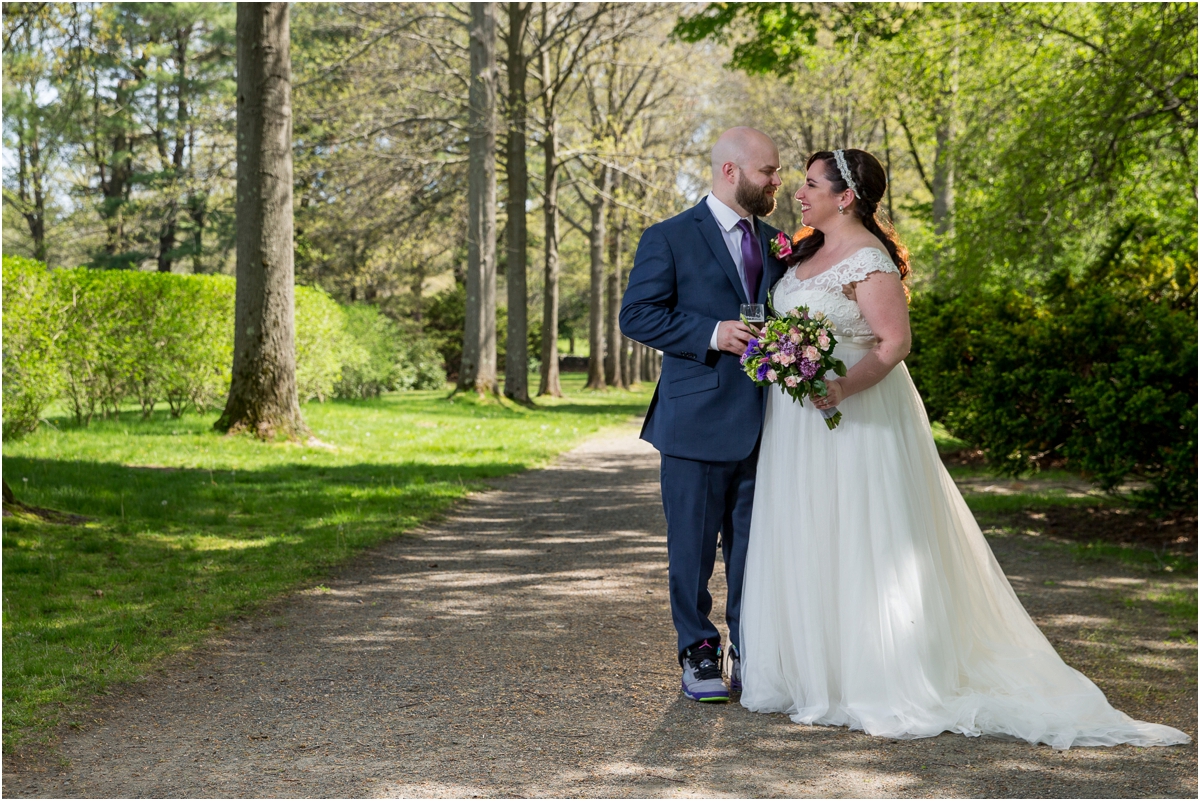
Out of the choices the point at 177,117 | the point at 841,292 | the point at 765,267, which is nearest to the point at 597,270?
the point at 177,117

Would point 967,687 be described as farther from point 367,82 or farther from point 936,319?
point 367,82

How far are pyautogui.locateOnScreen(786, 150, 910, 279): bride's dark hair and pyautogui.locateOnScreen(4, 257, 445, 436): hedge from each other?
9.92 m

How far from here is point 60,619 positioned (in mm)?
5340

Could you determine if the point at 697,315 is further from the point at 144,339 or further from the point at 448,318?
the point at 448,318

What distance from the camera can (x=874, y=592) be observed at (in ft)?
13.5

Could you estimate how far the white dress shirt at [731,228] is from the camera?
4.34m

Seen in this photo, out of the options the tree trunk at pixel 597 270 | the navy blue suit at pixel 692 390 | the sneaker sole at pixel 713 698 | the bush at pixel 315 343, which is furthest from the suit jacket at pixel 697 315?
the tree trunk at pixel 597 270

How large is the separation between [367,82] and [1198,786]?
→ 21.5 metres

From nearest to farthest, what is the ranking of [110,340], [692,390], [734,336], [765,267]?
[734,336] → [692,390] → [765,267] → [110,340]

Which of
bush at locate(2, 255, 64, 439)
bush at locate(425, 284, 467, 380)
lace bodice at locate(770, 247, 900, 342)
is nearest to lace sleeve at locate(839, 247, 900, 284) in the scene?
lace bodice at locate(770, 247, 900, 342)

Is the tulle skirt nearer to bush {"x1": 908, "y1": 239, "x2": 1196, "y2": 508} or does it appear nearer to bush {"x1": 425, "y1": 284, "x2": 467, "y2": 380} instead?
bush {"x1": 908, "y1": 239, "x2": 1196, "y2": 508}

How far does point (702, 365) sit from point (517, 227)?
1885cm

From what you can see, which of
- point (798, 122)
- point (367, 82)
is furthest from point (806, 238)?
point (798, 122)

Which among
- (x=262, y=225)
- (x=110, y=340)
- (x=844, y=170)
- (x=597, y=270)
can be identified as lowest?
(x=110, y=340)
